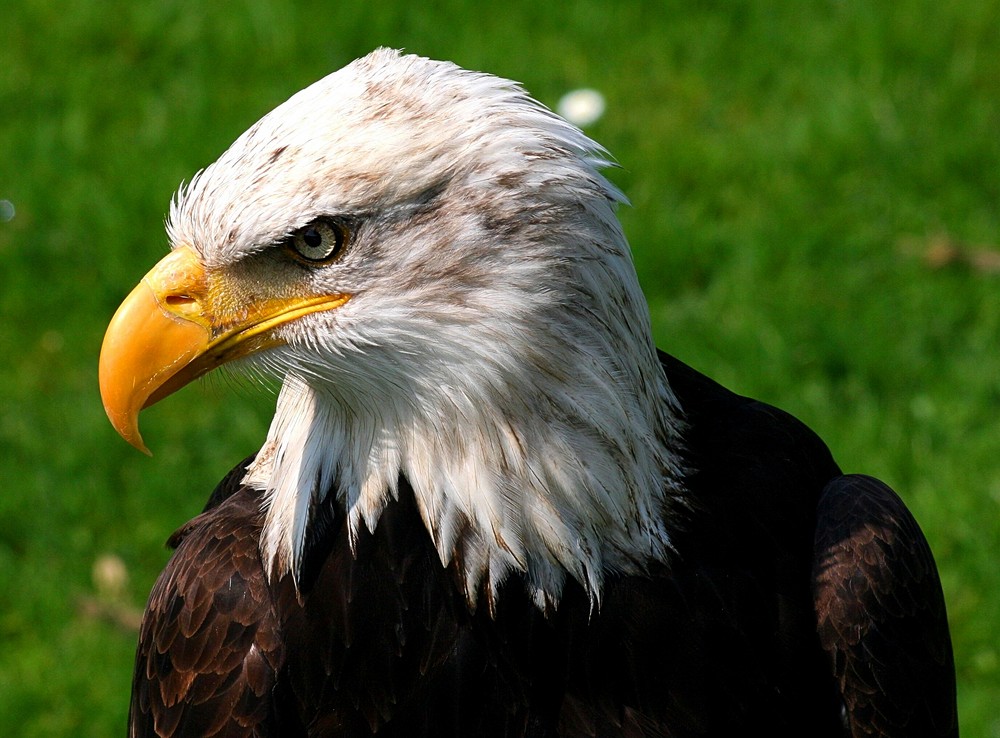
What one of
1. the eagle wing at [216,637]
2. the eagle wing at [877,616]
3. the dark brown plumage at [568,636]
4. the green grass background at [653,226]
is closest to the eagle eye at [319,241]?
the dark brown plumage at [568,636]

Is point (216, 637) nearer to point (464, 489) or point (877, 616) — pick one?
point (464, 489)

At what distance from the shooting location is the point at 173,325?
282cm

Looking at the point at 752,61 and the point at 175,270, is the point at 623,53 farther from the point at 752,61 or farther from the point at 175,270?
the point at 175,270

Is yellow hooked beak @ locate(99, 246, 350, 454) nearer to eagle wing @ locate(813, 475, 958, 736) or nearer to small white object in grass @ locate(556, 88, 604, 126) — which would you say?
eagle wing @ locate(813, 475, 958, 736)

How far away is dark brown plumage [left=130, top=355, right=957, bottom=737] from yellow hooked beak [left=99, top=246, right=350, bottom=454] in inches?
16.0

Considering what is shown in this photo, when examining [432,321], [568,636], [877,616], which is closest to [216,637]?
[568,636]

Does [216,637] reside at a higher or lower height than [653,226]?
higher

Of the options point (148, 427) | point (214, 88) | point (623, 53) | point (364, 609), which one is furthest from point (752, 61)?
point (364, 609)

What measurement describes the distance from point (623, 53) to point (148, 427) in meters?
3.20

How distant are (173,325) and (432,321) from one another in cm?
51

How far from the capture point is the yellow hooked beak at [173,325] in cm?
281

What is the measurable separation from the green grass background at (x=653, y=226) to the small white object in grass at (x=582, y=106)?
6 centimetres

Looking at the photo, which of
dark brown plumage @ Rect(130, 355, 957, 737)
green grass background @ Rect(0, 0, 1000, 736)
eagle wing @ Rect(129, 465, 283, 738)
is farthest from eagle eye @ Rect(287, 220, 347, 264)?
green grass background @ Rect(0, 0, 1000, 736)

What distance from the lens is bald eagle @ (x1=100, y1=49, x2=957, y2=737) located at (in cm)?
→ 270
